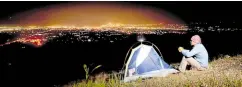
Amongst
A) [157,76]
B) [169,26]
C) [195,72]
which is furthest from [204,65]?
[169,26]

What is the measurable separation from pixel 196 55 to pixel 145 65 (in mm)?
1851

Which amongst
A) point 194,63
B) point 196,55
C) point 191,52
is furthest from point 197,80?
point 196,55

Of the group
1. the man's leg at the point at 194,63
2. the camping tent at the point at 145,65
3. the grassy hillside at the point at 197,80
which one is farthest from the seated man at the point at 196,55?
the camping tent at the point at 145,65

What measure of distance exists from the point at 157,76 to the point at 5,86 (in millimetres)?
26435

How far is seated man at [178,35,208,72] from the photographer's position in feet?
38.6

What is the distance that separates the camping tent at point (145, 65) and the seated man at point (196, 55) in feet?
2.23

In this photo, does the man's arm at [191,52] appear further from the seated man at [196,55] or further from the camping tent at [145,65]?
the camping tent at [145,65]

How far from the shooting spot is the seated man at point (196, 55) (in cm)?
1177

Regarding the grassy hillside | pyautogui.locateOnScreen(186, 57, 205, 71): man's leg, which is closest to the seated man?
pyautogui.locateOnScreen(186, 57, 205, 71): man's leg

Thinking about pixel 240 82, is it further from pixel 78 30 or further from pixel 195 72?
pixel 78 30

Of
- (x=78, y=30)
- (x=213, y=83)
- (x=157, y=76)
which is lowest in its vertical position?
(x=78, y=30)

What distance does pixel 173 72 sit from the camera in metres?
12.4

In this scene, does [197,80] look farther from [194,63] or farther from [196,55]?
[196,55]

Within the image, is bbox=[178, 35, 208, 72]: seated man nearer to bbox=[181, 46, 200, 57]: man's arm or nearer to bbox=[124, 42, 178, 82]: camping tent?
bbox=[181, 46, 200, 57]: man's arm
